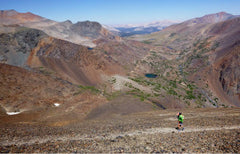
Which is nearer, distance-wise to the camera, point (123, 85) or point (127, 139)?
point (127, 139)

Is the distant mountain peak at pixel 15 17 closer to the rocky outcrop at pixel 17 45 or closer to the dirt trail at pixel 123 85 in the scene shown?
the rocky outcrop at pixel 17 45

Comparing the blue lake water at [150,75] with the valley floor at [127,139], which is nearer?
the valley floor at [127,139]

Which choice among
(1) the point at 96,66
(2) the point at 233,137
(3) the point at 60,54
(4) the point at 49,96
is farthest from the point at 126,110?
(3) the point at 60,54

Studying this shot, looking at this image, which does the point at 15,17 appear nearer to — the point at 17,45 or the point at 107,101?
the point at 17,45

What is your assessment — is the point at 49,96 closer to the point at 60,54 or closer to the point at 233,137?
the point at 60,54

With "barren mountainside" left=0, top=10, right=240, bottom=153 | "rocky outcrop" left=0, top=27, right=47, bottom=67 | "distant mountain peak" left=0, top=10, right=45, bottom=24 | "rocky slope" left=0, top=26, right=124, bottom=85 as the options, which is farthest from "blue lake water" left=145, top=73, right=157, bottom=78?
"distant mountain peak" left=0, top=10, right=45, bottom=24

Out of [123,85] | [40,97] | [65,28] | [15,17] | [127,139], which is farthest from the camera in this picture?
[15,17]

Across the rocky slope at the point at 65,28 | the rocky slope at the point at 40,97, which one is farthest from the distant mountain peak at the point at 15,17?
the rocky slope at the point at 40,97

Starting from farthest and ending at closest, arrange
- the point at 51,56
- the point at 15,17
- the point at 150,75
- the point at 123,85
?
the point at 15,17 < the point at 150,75 < the point at 51,56 < the point at 123,85

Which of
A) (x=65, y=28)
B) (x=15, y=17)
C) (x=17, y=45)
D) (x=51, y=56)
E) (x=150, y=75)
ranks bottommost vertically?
(x=150, y=75)

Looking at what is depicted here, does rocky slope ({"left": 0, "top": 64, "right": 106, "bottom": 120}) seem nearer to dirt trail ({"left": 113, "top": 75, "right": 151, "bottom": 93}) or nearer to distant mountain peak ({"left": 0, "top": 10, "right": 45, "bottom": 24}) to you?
dirt trail ({"left": 113, "top": 75, "right": 151, "bottom": 93})

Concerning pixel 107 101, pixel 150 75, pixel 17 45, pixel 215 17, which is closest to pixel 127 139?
pixel 107 101
